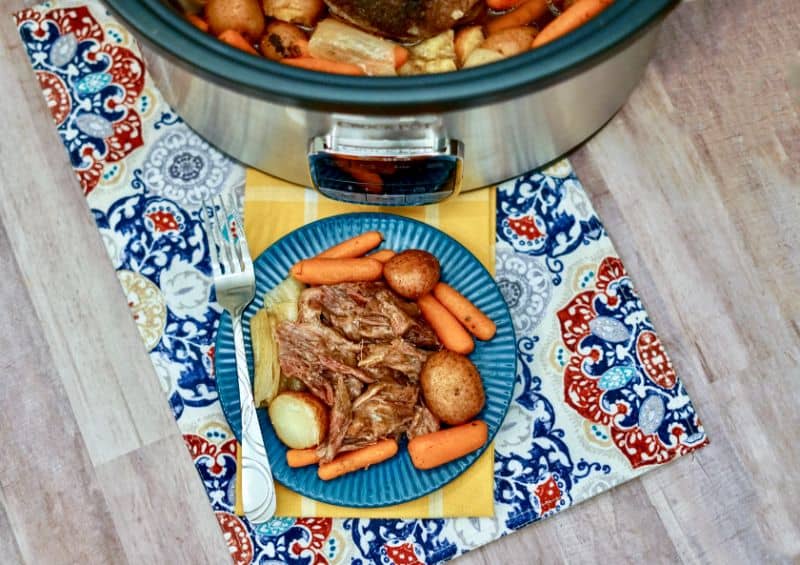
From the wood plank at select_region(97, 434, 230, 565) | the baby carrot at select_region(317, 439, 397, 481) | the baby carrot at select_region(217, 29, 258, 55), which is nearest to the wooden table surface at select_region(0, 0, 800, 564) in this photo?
the wood plank at select_region(97, 434, 230, 565)

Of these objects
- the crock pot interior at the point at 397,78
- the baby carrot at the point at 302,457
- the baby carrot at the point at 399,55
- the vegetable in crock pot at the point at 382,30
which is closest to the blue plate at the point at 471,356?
the baby carrot at the point at 302,457

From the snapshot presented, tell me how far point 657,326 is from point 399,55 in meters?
0.63

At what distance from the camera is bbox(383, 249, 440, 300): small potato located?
1259 mm

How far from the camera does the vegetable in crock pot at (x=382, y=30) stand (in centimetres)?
115

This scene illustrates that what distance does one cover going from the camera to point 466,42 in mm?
1197

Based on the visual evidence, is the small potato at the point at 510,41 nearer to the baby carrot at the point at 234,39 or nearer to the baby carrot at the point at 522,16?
the baby carrot at the point at 522,16

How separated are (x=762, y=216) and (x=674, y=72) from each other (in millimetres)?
296

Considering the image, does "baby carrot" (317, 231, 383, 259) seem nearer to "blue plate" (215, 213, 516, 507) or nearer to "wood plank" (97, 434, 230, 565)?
"blue plate" (215, 213, 516, 507)

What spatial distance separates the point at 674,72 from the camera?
4.81 feet

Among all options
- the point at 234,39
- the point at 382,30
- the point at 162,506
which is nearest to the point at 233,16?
the point at 234,39

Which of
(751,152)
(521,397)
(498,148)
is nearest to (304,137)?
(498,148)

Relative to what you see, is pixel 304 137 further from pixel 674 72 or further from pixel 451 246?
pixel 674 72

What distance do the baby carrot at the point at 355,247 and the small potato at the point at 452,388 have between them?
0.69ft

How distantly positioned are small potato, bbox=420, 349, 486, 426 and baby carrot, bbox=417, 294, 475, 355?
0.03 metres
